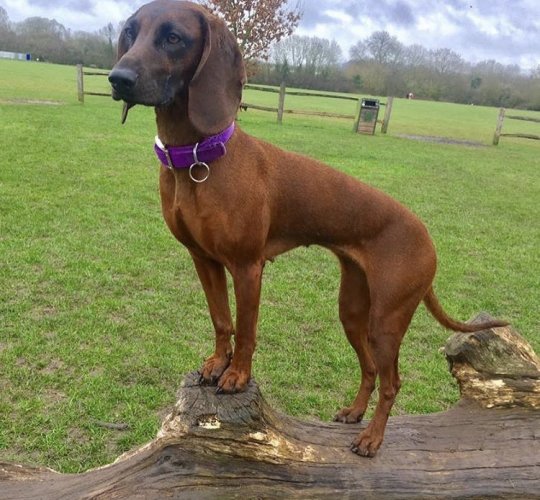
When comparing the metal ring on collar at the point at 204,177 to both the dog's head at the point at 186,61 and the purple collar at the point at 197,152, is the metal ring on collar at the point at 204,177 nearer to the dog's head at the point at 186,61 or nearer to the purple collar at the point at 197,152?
the purple collar at the point at 197,152

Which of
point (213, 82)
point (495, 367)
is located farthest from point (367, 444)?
point (213, 82)

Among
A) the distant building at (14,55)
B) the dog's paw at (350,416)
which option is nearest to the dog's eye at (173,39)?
the dog's paw at (350,416)

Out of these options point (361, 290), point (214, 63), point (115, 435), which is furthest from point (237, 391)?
point (115, 435)

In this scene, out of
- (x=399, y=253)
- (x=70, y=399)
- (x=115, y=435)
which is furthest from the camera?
(x=70, y=399)

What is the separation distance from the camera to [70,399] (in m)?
3.81

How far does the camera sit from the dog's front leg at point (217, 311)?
2.50 meters

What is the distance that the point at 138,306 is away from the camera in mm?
5180

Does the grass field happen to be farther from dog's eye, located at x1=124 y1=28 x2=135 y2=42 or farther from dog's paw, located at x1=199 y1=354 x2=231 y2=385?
dog's eye, located at x1=124 y1=28 x2=135 y2=42

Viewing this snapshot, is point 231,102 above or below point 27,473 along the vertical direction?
above

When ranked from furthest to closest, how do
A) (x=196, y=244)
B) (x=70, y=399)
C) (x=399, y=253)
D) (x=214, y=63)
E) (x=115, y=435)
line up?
(x=70, y=399)
(x=115, y=435)
(x=399, y=253)
(x=196, y=244)
(x=214, y=63)

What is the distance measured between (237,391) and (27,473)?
1121 millimetres

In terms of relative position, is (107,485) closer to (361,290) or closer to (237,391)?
(237,391)

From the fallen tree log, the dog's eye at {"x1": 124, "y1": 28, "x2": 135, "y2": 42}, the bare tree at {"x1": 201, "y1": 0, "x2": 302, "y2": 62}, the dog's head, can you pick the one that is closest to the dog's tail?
the fallen tree log

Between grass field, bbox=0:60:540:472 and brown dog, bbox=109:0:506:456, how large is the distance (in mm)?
1436
